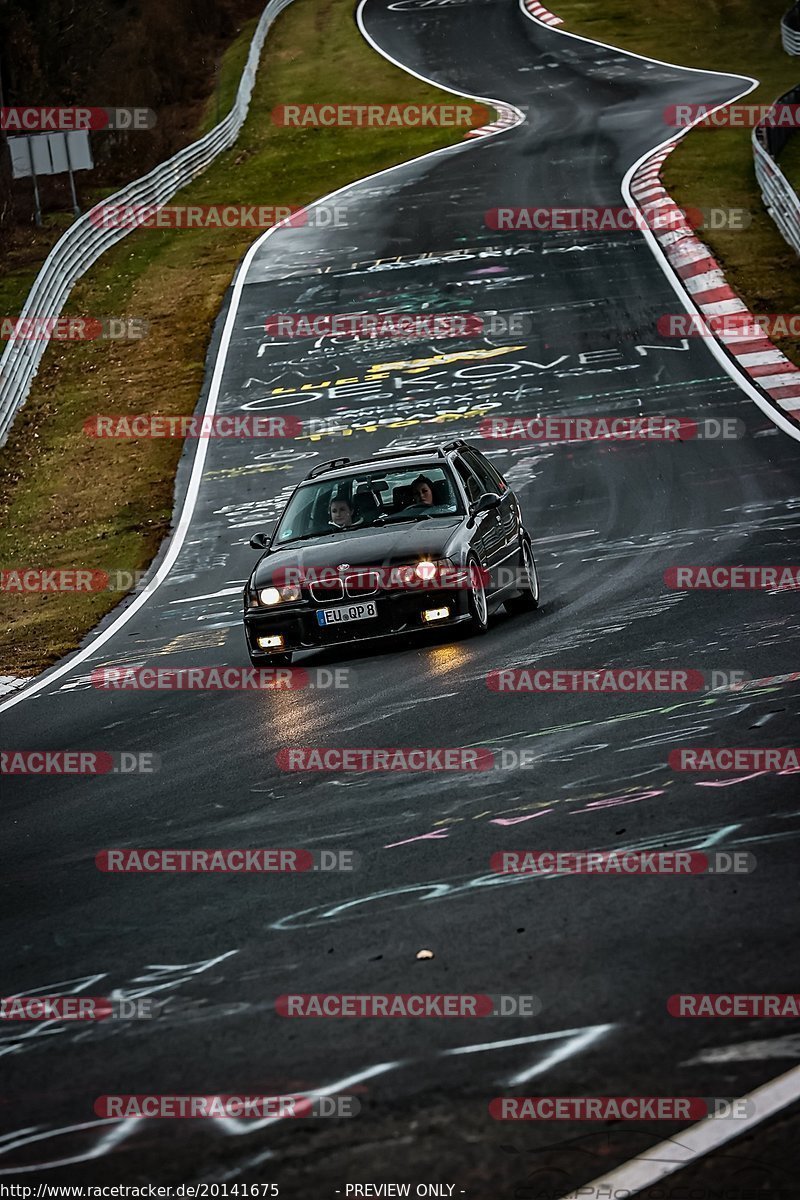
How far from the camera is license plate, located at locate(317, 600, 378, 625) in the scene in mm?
12156

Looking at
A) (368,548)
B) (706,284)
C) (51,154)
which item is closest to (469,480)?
(368,548)

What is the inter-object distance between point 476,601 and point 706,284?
1767 cm

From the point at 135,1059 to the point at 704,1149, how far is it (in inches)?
75.3

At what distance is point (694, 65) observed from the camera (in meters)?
51.7

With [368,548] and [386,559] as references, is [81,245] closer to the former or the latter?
[368,548]

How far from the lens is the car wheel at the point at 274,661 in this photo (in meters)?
12.5

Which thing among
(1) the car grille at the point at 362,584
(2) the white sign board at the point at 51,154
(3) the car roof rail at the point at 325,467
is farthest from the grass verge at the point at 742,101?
(1) the car grille at the point at 362,584

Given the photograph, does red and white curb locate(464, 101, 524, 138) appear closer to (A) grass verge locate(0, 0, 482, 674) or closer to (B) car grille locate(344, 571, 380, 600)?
(A) grass verge locate(0, 0, 482, 674)

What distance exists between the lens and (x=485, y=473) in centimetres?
1442

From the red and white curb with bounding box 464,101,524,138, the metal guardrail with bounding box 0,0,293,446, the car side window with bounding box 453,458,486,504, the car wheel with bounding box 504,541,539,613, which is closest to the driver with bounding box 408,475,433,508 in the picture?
the car side window with bounding box 453,458,486,504

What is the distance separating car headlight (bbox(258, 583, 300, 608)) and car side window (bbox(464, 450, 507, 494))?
2.40m

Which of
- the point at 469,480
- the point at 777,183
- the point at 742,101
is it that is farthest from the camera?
the point at 742,101

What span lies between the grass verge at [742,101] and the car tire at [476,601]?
41.6 ft

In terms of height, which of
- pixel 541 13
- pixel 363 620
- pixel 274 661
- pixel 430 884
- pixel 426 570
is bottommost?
pixel 274 661
